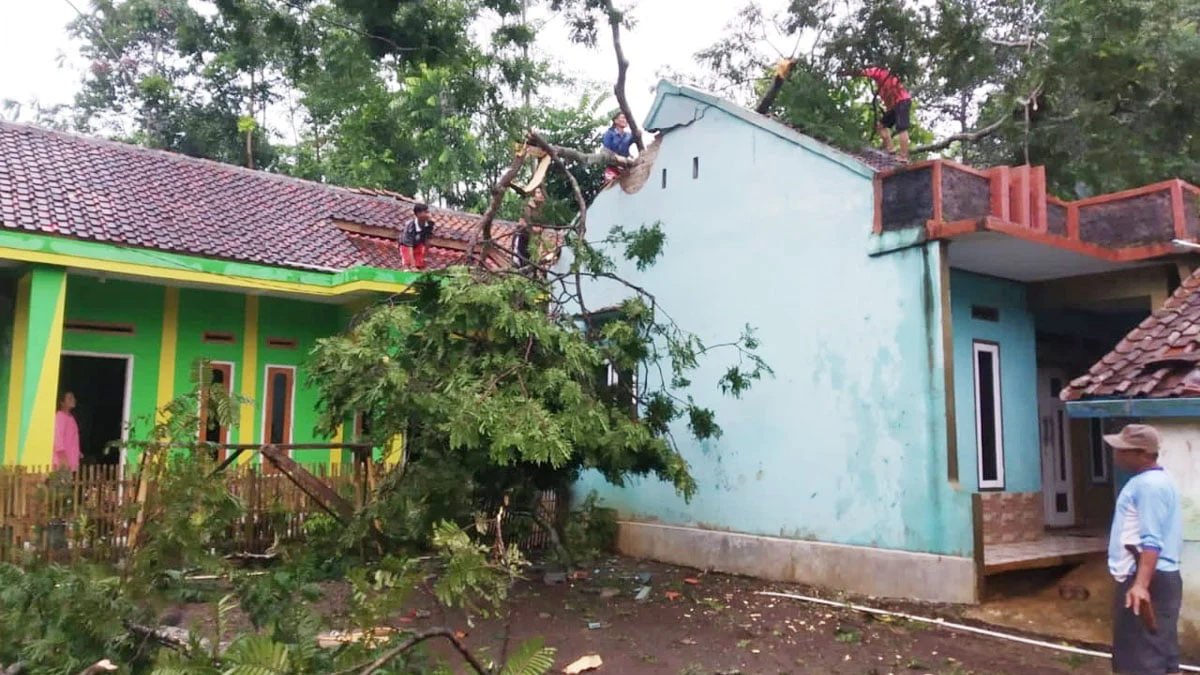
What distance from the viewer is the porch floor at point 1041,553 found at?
789cm

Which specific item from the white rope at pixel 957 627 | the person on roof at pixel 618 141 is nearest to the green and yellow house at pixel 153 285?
the person on roof at pixel 618 141

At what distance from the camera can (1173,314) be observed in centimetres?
749

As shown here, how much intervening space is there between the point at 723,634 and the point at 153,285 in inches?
368

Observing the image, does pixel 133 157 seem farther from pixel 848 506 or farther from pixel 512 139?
pixel 848 506

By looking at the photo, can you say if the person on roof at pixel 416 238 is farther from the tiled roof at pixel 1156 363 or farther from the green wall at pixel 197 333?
the tiled roof at pixel 1156 363

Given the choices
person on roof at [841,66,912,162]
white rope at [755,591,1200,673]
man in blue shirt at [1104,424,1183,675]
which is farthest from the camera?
person on roof at [841,66,912,162]

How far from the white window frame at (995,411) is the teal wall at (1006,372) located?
0.19 ft

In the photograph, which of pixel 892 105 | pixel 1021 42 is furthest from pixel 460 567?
pixel 1021 42

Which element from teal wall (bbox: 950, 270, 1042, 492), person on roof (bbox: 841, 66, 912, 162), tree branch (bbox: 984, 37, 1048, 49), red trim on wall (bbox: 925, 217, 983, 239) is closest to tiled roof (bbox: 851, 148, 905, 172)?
person on roof (bbox: 841, 66, 912, 162)

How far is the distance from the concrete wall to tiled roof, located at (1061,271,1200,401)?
0.28m

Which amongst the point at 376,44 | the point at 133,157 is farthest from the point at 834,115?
the point at 133,157

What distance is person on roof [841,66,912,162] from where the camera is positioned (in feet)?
39.9

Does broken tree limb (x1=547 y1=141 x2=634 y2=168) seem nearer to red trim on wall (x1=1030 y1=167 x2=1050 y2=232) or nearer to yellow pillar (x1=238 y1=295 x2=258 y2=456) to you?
red trim on wall (x1=1030 y1=167 x2=1050 y2=232)

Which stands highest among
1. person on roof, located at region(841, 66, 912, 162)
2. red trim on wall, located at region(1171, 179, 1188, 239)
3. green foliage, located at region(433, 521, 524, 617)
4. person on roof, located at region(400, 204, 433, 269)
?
person on roof, located at region(841, 66, 912, 162)
